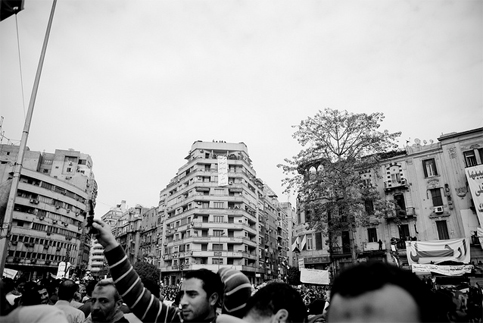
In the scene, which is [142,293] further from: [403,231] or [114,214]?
[114,214]

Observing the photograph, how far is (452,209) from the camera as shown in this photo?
24172mm

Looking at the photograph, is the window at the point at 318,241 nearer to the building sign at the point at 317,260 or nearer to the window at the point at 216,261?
the building sign at the point at 317,260

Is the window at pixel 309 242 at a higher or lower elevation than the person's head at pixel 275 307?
higher

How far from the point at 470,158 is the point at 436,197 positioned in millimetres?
4044

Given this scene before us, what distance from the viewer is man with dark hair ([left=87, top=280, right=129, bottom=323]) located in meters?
3.38

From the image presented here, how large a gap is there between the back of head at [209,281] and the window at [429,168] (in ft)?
93.9

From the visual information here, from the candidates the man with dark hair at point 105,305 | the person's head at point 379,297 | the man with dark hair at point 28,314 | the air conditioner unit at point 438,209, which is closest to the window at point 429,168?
the air conditioner unit at point 438,209

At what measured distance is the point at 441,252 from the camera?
19.1 metres

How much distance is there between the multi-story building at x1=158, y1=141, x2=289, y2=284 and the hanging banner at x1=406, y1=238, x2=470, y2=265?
31.8m

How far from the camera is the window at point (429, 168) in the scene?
26.0 metres

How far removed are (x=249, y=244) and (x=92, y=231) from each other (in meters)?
51.8

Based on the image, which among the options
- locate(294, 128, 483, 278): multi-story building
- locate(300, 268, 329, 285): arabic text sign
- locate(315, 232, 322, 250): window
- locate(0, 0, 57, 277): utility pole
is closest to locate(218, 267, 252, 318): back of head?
locate(0, 0, 57, 277): utility pole

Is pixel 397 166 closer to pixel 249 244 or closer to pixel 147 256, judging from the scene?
pixel 249 244

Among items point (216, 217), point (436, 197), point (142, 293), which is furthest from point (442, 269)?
point (216, 217)
